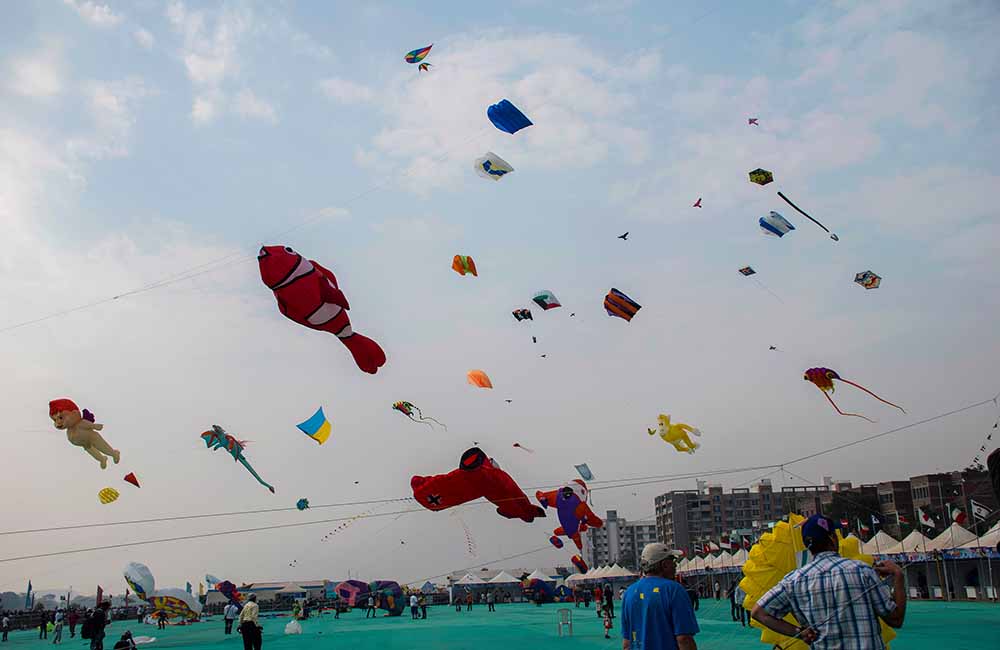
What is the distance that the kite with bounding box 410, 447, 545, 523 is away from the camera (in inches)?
603

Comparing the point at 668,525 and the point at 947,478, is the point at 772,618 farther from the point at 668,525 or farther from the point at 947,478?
the point at 668,525

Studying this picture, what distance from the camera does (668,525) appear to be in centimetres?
12044

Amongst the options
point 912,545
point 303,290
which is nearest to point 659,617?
point 303,290

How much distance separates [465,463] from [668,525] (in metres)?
112

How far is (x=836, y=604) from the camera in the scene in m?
3.12

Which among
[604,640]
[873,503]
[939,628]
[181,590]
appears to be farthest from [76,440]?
[873,503]

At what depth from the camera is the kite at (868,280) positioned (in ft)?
55.9

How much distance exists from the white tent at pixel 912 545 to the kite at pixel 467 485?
804 inches

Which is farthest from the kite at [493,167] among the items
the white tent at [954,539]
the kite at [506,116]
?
the white tent at [954,539]

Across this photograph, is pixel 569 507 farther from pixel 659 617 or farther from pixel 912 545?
pixel 912 545

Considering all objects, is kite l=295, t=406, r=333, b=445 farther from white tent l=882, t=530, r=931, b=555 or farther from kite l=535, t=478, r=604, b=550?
white tent l=882, t=530, r=931, b=555

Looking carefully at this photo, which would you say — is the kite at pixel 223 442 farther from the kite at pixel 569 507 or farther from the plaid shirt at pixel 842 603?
the plaid shirt at pixel 842 603

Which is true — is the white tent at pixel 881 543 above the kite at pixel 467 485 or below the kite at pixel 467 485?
below

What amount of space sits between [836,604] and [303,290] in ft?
25.1
